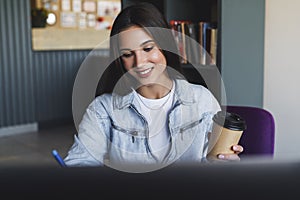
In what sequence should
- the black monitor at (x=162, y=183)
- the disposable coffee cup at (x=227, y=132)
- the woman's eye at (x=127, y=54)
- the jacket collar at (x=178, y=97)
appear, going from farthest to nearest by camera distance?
the jacket collar at (x=178, y=97) < the woman's eye at (x=127, y=54) < the disposable coffee cup at (x=227, y=132) < the black monitor at (x=162, y=183)

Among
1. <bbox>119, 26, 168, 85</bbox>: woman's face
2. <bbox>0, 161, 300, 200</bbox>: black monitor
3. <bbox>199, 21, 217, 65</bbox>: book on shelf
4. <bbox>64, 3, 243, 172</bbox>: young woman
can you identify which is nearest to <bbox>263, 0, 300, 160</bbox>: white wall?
<bbox>199, 21, 217, 65</bbox>: book on shelf

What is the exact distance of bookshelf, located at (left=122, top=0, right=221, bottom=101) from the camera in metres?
2.38

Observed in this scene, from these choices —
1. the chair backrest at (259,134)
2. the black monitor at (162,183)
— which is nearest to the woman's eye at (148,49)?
the chair backrest at (259,134)

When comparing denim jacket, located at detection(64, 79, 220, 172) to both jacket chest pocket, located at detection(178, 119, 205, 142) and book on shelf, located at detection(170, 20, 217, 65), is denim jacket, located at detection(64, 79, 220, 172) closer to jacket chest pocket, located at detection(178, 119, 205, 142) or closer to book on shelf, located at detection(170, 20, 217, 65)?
jacket chest pocket, located at detection(178, 119, 205, 142)

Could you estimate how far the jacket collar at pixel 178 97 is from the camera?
1.39m

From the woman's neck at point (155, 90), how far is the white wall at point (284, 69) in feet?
3.64

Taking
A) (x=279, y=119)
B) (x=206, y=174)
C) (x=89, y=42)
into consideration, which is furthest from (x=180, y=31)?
(x=89, y=42)

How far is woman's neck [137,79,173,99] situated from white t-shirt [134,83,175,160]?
0.05 ft

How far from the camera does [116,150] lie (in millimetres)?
1303

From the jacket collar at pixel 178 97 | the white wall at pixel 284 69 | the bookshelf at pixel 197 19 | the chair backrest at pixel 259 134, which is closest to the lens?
the jacket collar at pixel 178 97

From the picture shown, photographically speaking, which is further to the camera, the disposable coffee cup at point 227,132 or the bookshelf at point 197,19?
the bookshelf at point 197,19

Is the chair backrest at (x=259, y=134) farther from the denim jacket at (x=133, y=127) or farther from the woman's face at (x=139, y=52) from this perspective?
the woman's face at (x=139, y=52)

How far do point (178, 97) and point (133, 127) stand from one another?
0.62 feet

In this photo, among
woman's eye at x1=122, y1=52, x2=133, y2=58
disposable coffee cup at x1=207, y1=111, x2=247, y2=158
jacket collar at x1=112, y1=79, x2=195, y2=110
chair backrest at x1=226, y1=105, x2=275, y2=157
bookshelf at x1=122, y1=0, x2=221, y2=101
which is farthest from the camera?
bookshelf at x1=122, y1=0, x2=221, y2=101
